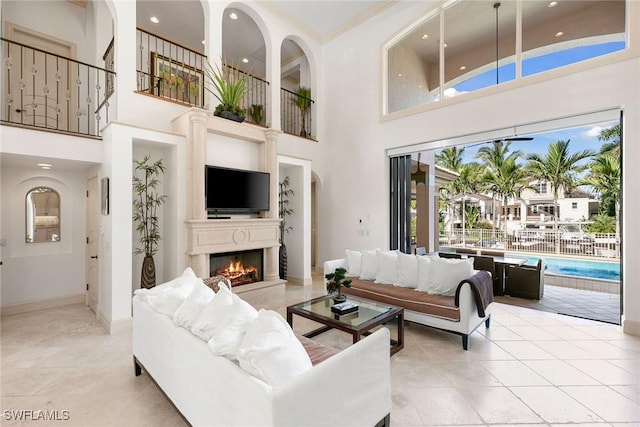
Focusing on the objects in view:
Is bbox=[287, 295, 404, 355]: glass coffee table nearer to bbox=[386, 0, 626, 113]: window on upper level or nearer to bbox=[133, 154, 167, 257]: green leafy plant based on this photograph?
bbox=[133, 154, 167, 257]: green leafy plant

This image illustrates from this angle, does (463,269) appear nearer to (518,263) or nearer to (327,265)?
(327,265)

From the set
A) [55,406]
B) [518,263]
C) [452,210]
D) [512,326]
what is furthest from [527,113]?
[452,210]

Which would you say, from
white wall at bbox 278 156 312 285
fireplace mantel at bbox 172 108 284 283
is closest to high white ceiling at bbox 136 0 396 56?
fireplace mantel at bbox 172 108 284 283

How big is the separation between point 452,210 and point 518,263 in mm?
7245

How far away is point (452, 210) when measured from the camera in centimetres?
1219

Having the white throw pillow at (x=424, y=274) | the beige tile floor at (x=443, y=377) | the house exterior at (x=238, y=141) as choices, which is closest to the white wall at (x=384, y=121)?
the house exterior at (x=238, y=141)

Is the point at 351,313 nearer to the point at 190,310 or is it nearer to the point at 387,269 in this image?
the point at 387,269

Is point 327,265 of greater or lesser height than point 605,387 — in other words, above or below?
above

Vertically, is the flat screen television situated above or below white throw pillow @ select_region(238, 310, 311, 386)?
above

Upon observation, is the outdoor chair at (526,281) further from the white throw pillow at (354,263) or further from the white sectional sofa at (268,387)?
the white sectional sofa at (268,387)

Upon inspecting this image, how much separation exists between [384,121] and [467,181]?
763 centimetres

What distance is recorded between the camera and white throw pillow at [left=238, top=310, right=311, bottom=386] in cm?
136

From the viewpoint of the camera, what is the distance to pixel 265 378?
134 cm

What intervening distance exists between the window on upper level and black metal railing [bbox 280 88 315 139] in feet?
6.60
